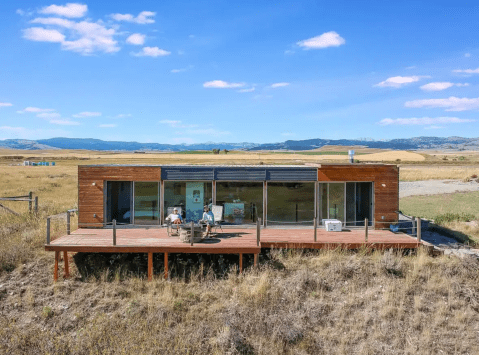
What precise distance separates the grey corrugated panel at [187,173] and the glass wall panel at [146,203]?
1.95 ft

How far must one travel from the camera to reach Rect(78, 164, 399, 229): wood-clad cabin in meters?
15.0

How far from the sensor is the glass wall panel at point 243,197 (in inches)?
601

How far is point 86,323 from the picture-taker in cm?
1030

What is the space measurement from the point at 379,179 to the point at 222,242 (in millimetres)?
6400

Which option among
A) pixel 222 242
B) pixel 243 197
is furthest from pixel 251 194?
pixel 222 242

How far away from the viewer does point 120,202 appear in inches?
603

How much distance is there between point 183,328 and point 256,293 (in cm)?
215

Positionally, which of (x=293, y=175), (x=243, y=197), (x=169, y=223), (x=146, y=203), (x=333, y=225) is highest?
(x=293, y=175)

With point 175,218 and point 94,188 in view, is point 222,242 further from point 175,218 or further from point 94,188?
point 94,188

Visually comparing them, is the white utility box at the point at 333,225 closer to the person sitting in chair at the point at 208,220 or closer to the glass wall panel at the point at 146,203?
the person sitting in chair at the point at 208,220

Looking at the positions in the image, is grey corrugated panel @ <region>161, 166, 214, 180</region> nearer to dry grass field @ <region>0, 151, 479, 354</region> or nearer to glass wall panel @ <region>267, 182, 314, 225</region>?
glass wall panel @ <region>267, 182, 314, 225</region>

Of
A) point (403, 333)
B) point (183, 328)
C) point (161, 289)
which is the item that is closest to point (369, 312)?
point (403, 333)

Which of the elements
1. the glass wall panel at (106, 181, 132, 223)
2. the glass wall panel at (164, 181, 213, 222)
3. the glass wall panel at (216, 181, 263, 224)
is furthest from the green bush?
the glass wall panel at (106, 181, 132, 223)

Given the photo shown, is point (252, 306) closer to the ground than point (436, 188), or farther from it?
closer to the ground
